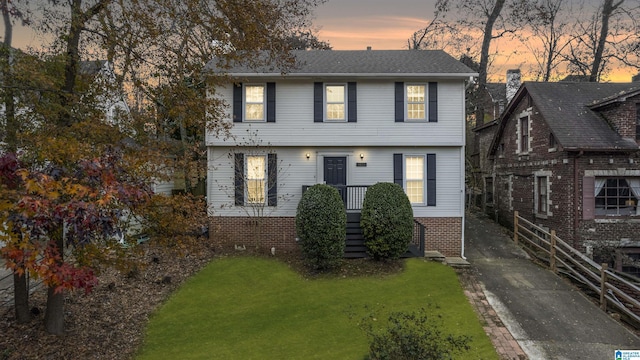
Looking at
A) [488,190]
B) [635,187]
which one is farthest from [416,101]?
[488,190]

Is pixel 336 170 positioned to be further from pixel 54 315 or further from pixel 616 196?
pixel 616 196

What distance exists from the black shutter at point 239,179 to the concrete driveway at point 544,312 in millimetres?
8321

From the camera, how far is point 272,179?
1294cm

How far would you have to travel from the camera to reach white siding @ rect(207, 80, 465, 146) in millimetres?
12789

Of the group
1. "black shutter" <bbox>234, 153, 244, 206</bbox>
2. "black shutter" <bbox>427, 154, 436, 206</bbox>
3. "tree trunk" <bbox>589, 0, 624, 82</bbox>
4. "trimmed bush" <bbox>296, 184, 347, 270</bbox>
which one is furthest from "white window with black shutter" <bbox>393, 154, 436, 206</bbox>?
"tree trunk" <bbox>589, 0, 624, 82</bbox>

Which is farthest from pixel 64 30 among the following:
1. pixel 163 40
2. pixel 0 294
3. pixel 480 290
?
pixel 480 290

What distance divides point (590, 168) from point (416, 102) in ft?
21.9

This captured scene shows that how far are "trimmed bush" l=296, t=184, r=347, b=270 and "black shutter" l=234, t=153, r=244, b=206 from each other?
3267 millimetres

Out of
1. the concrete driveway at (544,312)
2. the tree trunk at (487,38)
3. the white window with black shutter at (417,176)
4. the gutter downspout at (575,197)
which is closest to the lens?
the concrete driveway at (544,312)

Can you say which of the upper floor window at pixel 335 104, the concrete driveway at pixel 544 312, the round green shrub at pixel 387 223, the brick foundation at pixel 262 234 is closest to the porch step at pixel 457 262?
the concrete driveway at pixel 544 312

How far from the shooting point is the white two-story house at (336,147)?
504 inches

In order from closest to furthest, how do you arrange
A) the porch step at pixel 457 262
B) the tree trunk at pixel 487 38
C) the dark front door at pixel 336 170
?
the porch step at pixel 457 262 → the dark front door at pixel 336 170 → the tree trunk at pixel 487 38

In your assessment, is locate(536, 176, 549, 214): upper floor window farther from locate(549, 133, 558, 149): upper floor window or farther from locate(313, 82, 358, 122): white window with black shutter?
locate(313, 82, 358, 122): white window with black shutter

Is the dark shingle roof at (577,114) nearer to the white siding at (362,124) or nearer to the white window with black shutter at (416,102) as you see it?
the white siding at (362,124)
